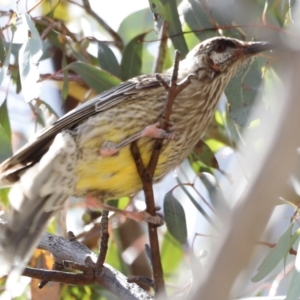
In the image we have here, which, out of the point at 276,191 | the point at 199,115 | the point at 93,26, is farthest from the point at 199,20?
the point at 276,191

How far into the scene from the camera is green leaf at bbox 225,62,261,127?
2271 mm

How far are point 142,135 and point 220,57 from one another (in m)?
0.54

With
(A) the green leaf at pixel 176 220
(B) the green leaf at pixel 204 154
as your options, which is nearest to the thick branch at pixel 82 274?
(A) the green leaf at pixel 176 220

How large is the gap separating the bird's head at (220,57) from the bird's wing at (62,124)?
0.46 ft

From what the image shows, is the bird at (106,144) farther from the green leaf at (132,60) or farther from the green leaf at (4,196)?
the green leaf at (132,60)

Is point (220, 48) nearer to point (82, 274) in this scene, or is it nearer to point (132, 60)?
point (132, 60)

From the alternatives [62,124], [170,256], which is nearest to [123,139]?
[62,124]

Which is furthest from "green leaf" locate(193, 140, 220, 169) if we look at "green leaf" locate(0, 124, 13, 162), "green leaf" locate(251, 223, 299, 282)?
"green leaf" locate(0, 124, 13, 162)

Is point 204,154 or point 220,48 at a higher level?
point 220,48

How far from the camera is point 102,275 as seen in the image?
1938 millimetres

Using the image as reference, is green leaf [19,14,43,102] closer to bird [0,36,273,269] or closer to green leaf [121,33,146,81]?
bird [0,36,273,269]

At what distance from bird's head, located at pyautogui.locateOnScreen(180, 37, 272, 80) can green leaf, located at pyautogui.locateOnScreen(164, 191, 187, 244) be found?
0.45 m

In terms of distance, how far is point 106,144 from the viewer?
6.72ft

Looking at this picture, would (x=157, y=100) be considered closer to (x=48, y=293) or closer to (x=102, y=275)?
(x=102, y=275)
